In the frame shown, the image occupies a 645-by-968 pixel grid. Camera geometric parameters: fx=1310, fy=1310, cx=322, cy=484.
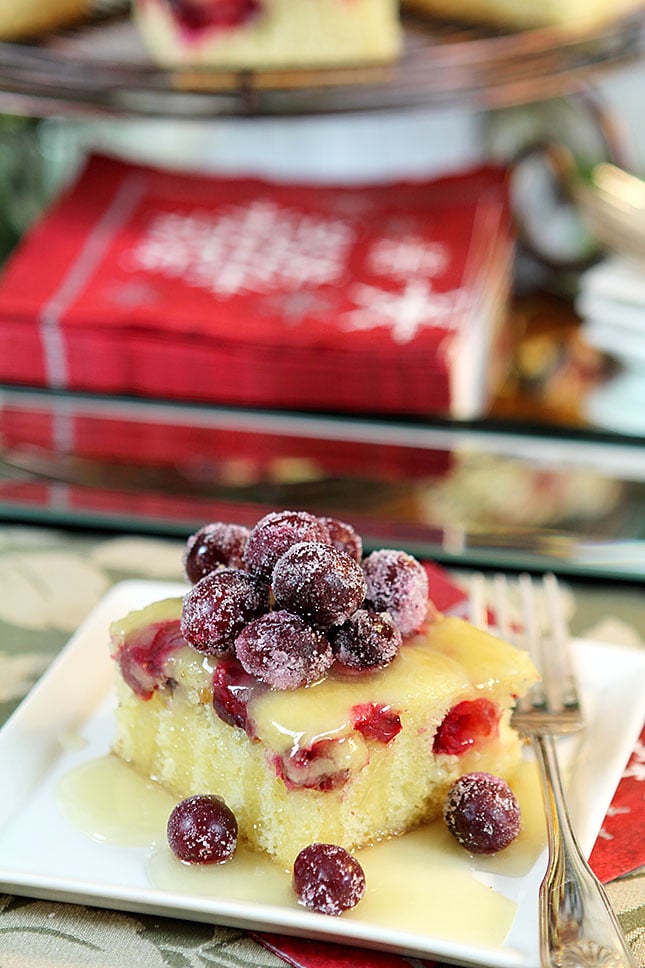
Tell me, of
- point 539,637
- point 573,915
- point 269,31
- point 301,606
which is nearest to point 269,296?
point 269,31

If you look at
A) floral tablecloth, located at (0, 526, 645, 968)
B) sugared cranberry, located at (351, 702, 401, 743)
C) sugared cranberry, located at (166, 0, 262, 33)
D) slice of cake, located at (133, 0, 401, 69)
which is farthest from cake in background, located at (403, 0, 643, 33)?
sugared cranberry, located at (351, 702, 401, 743)

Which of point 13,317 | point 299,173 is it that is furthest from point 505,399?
point 299,173

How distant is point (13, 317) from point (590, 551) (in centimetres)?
59

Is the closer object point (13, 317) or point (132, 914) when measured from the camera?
point (132, 914)

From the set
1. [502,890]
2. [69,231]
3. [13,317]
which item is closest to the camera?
[502,890]

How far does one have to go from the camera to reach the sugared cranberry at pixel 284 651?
621mm

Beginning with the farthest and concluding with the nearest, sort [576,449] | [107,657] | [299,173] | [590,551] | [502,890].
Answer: [299,173] → [576,449] → [590,551] → [107,657] → [502,890]

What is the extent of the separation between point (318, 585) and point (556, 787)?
0.53 ft

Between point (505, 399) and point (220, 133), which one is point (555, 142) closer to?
point (220, 133)

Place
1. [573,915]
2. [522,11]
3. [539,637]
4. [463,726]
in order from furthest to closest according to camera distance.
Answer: [522,11] → [539,637] → [463,726] → [573,915]

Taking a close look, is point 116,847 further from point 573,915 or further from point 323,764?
point 573,915

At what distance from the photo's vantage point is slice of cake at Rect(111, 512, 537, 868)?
63cm

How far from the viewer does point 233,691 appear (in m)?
0.64

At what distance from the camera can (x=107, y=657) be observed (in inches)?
31.0
